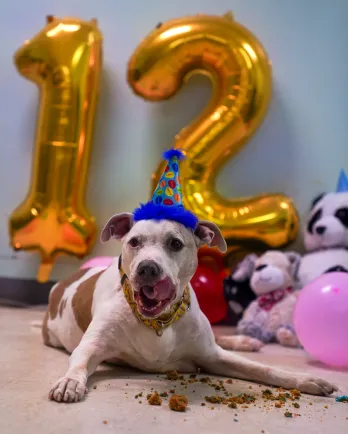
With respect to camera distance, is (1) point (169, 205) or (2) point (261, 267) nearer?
(1) point (169, 205)

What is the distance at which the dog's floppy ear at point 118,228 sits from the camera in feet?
5.72

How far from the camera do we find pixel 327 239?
2893 mm

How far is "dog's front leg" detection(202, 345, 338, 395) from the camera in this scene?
1.59 meters

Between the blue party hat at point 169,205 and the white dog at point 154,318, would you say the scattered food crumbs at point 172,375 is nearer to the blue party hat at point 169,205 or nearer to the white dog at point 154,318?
the white dog at point 154,318

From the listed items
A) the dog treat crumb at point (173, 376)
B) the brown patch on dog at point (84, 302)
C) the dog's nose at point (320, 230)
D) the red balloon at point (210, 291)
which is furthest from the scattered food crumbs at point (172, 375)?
the dog's nose at point (320, 230)

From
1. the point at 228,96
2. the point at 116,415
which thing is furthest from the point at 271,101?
the point at 116,415

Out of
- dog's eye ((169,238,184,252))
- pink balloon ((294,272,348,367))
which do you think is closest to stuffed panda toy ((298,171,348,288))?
pink balloon ((294,272,348,367))

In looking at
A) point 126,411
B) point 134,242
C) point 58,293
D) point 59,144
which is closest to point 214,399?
point 126,411

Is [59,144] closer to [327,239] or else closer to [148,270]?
[327,239]

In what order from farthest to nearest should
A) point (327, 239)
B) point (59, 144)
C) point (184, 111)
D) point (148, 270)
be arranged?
point (184, 111) → point (59, 144) → point (327, 239) → point (148, 270)

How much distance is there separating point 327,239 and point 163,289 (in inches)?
64.9

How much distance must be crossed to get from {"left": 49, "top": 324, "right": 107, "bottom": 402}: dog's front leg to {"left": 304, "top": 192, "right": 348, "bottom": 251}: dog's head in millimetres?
1628

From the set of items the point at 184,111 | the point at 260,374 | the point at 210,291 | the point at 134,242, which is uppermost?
the point at 184,111

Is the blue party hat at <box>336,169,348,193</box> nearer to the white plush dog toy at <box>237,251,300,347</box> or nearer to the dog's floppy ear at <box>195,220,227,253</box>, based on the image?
the white plush dog toy at <box>237,251,300,347</box>
